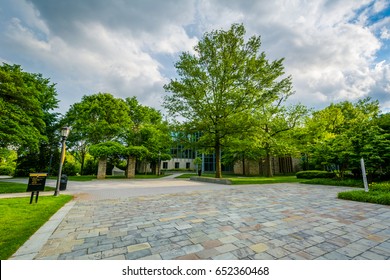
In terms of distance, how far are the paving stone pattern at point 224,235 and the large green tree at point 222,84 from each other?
11283 mm

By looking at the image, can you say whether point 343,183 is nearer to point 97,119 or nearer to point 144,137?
point 144,137

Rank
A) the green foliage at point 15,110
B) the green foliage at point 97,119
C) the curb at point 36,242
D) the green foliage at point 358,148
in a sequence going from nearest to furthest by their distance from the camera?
the curb at point 36,242 < the green foliage at point 358,148 < the green foliage at point 15,110 < the green foliage at point 97,119

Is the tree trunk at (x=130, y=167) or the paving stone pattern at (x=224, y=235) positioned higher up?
the tree trunk at (x=130, y=167)

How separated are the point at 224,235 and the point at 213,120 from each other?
45.4ft

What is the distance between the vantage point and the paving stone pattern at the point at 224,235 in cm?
288

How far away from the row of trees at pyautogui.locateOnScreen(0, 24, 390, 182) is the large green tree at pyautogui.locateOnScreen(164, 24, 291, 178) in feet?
0.29

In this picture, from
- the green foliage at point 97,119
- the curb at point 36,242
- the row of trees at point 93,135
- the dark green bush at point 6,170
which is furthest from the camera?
the dark green bush at point 6,170

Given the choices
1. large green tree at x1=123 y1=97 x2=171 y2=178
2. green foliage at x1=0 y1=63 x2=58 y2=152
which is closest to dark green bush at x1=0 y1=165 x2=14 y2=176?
large green tree at x1=123 y1=97 x2=171 y2=178

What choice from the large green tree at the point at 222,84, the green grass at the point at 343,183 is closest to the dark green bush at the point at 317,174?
the green grass at the point at 343,183

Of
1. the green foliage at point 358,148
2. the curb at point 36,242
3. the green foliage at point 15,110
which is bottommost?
the curb at point 36,242

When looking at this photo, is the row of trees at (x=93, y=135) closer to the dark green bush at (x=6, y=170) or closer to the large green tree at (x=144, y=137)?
the large green tree at (x=144, y=137)

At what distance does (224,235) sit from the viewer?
364 centimetres

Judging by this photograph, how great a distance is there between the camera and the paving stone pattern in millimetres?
2879

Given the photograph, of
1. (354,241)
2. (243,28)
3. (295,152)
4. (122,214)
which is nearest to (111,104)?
(243,28)
